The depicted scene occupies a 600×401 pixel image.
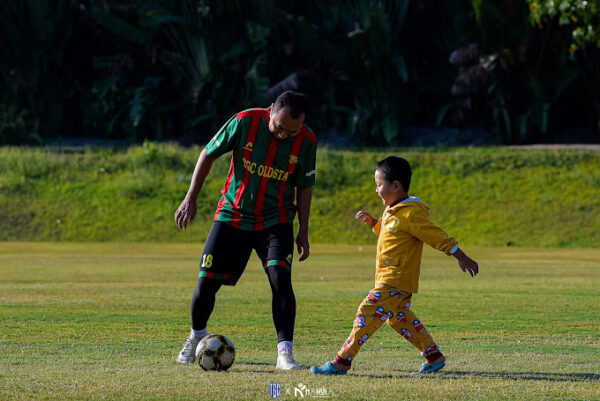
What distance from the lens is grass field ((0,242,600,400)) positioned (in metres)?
6.07

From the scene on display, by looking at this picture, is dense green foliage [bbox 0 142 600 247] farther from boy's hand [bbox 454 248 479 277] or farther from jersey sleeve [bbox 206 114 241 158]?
boy's hand [bbox 454 248 479 277]

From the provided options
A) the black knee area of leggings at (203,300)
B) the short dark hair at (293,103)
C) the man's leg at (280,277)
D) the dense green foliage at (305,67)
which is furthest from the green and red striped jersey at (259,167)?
the dense green foliage at (305,67)

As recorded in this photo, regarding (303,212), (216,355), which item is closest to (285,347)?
(216,355)

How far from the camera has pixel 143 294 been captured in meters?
14.1

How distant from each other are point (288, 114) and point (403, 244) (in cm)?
119

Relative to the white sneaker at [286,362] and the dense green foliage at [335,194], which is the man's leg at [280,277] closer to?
the white sneaker at [286,362]

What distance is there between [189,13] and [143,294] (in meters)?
27.5

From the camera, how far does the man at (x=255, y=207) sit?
7188mm

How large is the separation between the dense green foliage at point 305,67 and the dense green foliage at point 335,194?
360 cm

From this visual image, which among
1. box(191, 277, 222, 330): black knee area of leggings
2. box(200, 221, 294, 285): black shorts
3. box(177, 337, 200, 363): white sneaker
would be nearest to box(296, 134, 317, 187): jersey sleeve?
box(200, 221, 294, 285): black shorts

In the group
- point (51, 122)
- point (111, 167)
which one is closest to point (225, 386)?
point (111, 167)

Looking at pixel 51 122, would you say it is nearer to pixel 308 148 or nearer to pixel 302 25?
pixel 302 25

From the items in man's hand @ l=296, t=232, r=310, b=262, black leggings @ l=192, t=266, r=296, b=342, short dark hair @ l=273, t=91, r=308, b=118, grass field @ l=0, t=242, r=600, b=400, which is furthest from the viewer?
man's hand @ l=296, t=232, r=310, b=262

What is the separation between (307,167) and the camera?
7.32 metres
